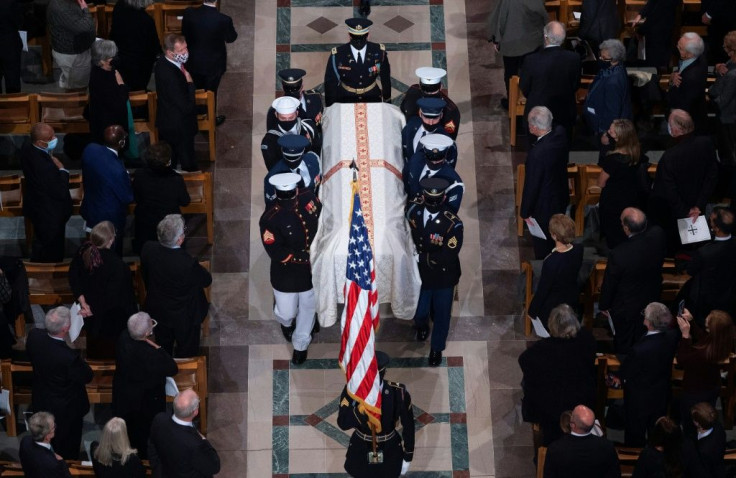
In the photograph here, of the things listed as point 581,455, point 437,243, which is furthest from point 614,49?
point 581,455

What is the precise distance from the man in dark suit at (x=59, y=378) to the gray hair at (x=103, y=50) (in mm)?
3243

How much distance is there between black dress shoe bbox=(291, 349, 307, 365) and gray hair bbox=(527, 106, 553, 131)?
3068 millimetres

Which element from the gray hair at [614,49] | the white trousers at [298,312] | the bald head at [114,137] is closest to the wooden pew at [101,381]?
the white trousers at [298,312]

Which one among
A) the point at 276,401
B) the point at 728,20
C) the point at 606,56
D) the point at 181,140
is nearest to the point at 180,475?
the point at 276,401

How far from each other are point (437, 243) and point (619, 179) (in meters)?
1.98

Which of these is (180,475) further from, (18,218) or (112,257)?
(18,218)

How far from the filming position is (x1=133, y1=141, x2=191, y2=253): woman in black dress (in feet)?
46.0

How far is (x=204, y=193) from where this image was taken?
1506 cm

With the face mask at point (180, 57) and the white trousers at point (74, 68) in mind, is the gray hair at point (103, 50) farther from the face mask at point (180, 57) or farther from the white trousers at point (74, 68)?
the white trousers at point (74, 68)

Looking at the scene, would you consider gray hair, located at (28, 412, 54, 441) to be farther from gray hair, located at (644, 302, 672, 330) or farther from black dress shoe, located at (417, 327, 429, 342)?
gray hair, located at (644, 302, 672, 330)

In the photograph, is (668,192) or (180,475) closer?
(180,475)

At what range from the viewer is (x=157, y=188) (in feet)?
46.3

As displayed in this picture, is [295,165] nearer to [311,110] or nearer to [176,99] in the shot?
[311,110]

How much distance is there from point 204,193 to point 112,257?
1.95 m
